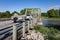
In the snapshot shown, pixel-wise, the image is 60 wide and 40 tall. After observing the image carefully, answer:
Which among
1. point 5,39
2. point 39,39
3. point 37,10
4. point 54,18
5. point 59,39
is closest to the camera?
point 5,39

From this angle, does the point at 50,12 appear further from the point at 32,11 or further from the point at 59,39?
the point at 59,39

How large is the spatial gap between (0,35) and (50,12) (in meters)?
153

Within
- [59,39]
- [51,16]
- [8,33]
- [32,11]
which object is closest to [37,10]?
[32,11]

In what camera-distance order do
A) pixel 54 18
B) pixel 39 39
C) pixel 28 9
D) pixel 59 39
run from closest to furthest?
pixel 39 39 → pixel 59 39 → pixel 28 9 → pixel 54 18

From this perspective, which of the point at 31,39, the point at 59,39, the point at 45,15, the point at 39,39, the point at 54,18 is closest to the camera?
the point at 31,39

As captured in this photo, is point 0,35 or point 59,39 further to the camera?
point 59,39

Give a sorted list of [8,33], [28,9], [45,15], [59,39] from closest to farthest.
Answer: [8,33] < [59,39] < [28,9] < [45,15]

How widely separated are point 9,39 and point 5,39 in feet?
1.85

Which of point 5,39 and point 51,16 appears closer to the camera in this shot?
point 5,39

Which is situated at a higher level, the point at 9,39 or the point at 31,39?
the point at 9,39

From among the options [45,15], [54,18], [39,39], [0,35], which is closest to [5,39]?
[0,35]

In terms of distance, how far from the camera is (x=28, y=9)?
8638 centimetres

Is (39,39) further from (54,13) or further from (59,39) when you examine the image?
(54,13)

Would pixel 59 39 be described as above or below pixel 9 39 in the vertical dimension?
below
